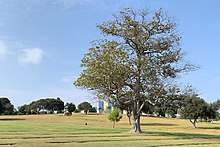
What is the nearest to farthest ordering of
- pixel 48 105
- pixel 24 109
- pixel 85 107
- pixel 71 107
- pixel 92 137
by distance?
pixel 92 137 → pixel 71 107 → pixel 85 107 → pixel 24 109 → pixel 48 105

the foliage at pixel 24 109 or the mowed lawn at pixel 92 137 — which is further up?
the foliage at pixel 24 109

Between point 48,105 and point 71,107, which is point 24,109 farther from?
point 71,107

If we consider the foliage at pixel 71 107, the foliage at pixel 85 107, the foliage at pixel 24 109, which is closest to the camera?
the foliage at pixel 71 107

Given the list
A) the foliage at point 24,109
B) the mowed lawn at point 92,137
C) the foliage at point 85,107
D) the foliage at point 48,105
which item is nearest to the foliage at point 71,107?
the foliage at point 85,107

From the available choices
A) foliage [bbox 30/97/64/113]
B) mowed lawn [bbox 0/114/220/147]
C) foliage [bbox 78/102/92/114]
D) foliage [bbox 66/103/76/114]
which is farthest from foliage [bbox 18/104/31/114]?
mowed lawn [bbox 0/114/220/147]

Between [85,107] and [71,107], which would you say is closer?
[71,107]

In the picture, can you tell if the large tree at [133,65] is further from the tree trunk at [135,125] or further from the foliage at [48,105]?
the foliage at [48,105]

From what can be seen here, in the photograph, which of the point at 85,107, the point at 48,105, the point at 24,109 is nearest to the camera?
the point at 85,107

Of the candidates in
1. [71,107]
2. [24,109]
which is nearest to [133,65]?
[71,107]

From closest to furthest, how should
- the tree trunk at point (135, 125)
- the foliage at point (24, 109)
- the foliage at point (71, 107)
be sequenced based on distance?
the tree trunk at point (135, 125) < the foliage at point (71, 107) < the foliage at point (24, 109)

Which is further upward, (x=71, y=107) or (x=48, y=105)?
(x=48, y=105)

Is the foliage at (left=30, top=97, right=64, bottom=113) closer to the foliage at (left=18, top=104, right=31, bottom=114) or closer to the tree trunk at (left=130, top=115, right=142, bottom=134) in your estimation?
the foliage at (left=18, top=104, right=31, bottom=114)

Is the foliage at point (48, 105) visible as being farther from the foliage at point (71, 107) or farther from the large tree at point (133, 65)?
the large tree at point (133, 65)

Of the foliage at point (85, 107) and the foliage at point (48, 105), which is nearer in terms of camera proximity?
the foliage at point (85, 107)
